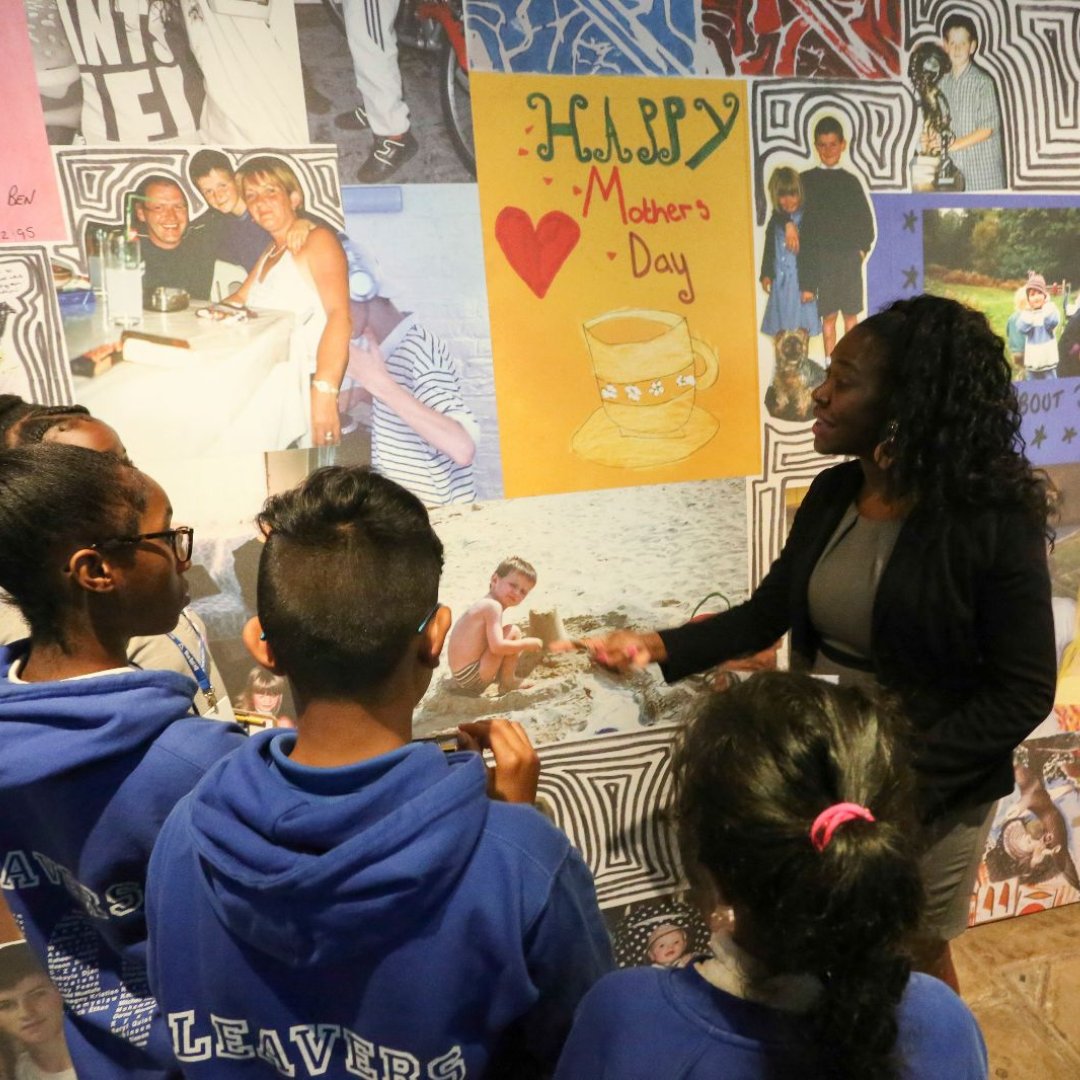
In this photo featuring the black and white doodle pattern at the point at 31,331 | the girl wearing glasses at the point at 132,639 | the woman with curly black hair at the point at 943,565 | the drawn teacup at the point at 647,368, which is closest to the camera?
the girl wearing glasses at the point at 132,639

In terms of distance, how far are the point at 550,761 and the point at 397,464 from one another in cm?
73

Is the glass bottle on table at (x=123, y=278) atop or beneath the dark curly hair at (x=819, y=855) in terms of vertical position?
atop

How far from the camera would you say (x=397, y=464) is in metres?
1.69

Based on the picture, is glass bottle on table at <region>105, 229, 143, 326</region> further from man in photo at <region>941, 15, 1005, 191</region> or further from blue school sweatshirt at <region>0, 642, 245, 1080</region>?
man in photo at <region>941, 15, 1005, 191</region>

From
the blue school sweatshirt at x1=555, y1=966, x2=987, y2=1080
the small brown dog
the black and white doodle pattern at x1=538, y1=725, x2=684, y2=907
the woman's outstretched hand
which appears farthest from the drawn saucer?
the blue school sweatshirt at x1=555, y1=966, x2=987, y2=1080

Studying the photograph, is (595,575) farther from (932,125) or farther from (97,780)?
(932,125)

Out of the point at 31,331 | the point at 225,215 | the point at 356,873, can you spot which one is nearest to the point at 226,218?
the point at 225,215

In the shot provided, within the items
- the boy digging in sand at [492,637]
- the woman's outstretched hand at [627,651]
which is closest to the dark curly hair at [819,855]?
the woman's outstretched hand at [627,651]

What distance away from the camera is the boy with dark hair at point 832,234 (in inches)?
73.6

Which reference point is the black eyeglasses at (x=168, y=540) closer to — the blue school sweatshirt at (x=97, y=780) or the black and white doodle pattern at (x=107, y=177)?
the blue school sweatshirt at (x=97, y=780)

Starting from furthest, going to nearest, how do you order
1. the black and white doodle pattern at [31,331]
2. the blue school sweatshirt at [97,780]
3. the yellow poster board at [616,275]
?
the yellow poster board at [616,275], the black and white doodle pattern at [31,331], the blue school sweatshirt at [97,780]

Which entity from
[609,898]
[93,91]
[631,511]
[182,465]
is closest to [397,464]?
[182,465]

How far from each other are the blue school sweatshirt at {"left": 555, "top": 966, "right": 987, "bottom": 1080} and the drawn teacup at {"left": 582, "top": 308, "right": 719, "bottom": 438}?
1.29 metres

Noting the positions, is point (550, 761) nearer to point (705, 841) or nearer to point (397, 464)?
point (397, 464)
